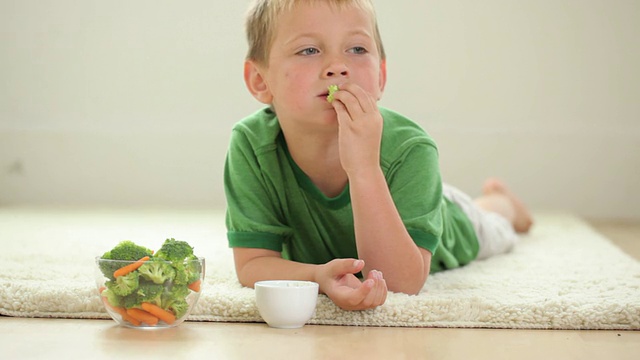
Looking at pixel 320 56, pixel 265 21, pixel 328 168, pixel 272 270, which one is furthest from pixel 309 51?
pixel 272 270

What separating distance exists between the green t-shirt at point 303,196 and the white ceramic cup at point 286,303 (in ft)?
0.83

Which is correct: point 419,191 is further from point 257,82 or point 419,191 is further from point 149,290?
point 149,290

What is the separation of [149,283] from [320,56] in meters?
0.48

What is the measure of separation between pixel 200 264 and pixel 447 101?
235 cm

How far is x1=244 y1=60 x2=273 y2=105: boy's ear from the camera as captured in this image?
1.48 meters

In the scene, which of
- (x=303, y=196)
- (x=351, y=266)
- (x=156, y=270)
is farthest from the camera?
(x=303, y=196)

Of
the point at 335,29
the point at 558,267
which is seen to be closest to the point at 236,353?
the point at 335,29

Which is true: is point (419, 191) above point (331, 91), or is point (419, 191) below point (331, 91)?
below

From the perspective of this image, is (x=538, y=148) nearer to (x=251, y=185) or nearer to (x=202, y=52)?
(x=202, y=52)

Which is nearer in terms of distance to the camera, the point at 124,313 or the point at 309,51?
the point at 124,313

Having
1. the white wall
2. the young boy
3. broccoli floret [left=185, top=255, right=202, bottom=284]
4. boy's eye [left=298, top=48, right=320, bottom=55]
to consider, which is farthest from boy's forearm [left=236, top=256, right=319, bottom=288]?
the white wall

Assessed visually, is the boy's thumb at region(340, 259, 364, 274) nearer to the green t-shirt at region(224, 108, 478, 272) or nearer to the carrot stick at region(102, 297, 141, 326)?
the green t-shirt at region(224, 108, 478, 272)

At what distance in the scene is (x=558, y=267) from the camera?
1.75 metres

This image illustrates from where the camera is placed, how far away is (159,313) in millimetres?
1110
